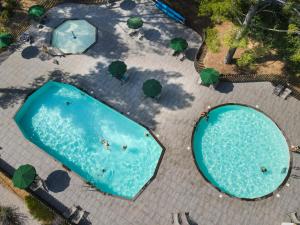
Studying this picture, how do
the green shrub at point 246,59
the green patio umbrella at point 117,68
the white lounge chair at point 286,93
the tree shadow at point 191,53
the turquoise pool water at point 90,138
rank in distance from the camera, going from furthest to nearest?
1. the tree shadow at point 191,53
2. the white lounge chair at point 286,93
3. the green patio umbrella at point 117,68
4. the green shrub at point 246,59
5. the turquoise pool water at point 90,138

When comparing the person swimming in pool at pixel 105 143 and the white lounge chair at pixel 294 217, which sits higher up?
the white lounge chair at pixel 294 217

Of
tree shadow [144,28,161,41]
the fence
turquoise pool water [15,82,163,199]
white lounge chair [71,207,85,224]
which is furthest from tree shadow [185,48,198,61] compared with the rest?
white lounge chair [71,207,85,224]

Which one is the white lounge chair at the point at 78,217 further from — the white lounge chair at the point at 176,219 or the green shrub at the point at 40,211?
the white lounge chair at the point at 176,219

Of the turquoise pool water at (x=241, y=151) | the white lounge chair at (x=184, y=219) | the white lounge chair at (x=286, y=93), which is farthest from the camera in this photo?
the white lounge chair at (x=286, y=93)

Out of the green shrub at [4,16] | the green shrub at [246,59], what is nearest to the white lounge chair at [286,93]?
the green shrub at [246,59]

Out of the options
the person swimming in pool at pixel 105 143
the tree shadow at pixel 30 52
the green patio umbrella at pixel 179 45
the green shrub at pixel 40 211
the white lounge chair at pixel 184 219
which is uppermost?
the green patio umbrella at pixel 179 45

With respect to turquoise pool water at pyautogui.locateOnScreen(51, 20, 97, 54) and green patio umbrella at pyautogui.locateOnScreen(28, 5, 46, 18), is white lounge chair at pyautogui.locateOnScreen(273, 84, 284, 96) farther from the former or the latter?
green patio umbrella at pyautogui.locateOnScreen(28, 5, 46, 18)
